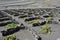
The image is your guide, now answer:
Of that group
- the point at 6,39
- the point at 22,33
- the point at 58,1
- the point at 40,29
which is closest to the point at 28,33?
the point at 22,33

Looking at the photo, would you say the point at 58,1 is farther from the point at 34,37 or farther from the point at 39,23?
the point at 34,37

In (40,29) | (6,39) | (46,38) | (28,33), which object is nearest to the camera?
(6,39)

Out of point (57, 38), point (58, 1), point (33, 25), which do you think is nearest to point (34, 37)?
point (57, 38)

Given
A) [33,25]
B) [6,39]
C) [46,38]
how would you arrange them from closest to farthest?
1. [6,39]
2. [46,38]
3. [33,25]

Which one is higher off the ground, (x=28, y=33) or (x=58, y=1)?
(x=28, y=33)

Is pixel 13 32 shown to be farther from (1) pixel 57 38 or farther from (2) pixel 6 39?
(1) pixel 57 38

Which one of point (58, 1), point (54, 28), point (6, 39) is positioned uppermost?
point (6, 39)

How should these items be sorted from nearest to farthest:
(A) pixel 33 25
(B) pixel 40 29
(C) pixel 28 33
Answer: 1. (C) pixel 28 33
2. (B) pixel 40 29
3. (A) pixel 33 25

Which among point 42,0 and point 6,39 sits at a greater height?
point 6,39

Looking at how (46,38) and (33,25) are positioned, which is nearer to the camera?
(46,38)
